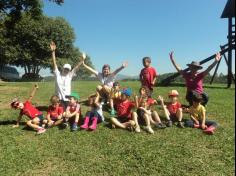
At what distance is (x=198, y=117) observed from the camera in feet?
32.5

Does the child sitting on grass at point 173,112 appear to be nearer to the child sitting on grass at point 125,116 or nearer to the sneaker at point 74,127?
the child sitting on grass at point 125,116

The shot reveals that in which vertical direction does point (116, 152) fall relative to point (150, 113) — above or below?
below

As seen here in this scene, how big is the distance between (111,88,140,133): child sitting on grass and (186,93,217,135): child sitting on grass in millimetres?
1535

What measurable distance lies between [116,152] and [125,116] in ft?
7.56

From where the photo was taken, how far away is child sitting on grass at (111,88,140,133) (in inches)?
372

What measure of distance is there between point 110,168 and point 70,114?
3373 millimetres

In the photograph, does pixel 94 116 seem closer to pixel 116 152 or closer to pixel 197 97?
pixel 116 152

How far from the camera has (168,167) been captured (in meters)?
6.98

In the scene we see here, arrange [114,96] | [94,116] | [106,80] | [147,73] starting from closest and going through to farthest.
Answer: [94,116] < [114,96] < [147,73] < [106,80]

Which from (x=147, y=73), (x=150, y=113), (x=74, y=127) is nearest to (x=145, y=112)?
(x=150, y=113)

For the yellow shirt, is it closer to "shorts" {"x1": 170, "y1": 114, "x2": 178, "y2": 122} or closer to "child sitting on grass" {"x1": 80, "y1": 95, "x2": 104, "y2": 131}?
"shorts" {"x1": 170, "y1": 114, "x2": 178, "y2": 122}

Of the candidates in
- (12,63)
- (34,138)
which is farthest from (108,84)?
(12,63)

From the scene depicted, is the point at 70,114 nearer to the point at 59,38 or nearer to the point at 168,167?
the point at 168,167

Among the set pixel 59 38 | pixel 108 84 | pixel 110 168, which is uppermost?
pixel 59 38
